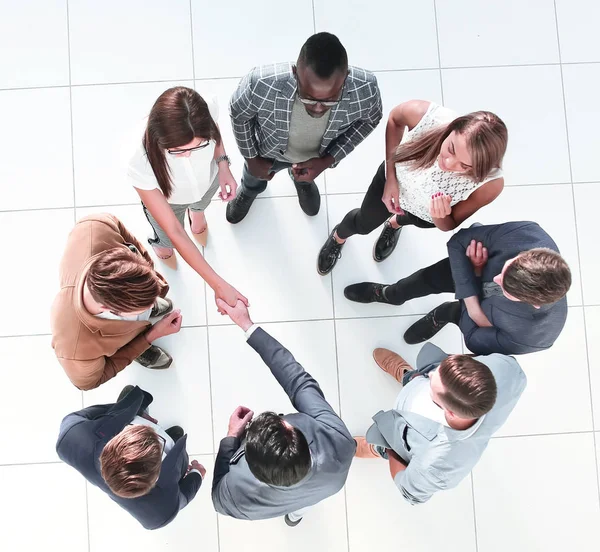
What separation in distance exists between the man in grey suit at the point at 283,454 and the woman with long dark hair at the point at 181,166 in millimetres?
465

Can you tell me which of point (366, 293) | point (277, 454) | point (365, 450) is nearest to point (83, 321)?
point (277, 454)

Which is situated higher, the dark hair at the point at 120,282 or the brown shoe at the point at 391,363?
the dark hair at the point at 120,282

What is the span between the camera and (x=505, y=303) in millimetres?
1902

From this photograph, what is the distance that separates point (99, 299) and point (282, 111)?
0.99 m

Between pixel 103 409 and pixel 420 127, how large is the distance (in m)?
1.86

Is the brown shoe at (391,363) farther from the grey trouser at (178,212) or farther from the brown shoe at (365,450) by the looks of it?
the grey trouser at (178,212)

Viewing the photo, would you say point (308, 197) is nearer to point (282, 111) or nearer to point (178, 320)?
point (282, 111)

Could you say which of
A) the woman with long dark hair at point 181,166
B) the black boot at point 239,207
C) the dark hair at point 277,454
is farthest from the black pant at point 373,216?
the dark hair at point 277,454

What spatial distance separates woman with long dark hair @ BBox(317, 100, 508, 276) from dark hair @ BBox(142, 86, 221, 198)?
2.66 ft

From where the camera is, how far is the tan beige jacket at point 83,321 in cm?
177

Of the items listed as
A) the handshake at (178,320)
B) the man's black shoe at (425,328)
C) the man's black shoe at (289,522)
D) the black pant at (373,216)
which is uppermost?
the black pant at (373,216)

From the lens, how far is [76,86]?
2.87 meters

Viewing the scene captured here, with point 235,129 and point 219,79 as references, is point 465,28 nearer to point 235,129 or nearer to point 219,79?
point 219,79

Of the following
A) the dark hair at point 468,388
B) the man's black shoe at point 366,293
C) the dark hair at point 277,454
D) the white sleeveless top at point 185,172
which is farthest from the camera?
the man's black shoe at point 366,293
